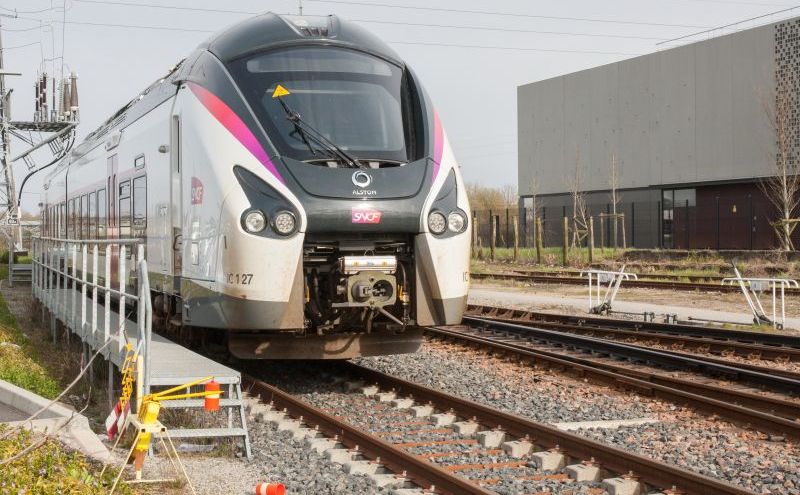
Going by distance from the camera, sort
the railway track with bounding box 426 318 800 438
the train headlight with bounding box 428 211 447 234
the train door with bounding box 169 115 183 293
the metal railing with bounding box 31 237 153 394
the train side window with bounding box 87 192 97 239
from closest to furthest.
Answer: the metal railing with bounding box 31 237 153 394 < the railway track with bounding box 426 318 800 438 < the train headlight with bounding box 428 211 447 234 < the train door with bounding box 169 115 183 293 < the train side window with bounding box 87 192 97 239

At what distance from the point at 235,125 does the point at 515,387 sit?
4.00 metres

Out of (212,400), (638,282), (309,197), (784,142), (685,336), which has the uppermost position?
(784,142)

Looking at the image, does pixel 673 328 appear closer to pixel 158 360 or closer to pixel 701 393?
pixel 701 393

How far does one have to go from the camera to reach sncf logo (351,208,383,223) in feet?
29.3

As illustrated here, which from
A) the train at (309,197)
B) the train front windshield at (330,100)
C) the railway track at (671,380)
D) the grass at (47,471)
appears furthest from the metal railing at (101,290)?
the railway track at (671,380)

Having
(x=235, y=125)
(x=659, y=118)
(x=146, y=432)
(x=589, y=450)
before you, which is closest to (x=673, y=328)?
(x=235, y=125)

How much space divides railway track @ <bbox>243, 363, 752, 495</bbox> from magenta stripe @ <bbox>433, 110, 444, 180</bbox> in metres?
2.15

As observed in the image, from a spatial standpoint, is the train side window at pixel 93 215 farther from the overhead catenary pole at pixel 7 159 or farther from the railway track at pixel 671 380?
the overhead catenary pole at pixel 7 159

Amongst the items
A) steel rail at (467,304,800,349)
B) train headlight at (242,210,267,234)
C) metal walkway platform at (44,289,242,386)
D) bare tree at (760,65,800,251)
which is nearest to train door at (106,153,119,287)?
metal walkway platform at (44,289,242,386)

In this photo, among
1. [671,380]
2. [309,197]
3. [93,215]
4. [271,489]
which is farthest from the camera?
[93,215]

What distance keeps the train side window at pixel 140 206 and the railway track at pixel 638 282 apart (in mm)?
15890

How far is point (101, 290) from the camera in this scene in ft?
45.1

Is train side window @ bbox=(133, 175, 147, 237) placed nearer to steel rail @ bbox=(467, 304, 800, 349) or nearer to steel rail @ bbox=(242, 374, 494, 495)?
steel rail @ bbox=(242, 374, 494, 495)

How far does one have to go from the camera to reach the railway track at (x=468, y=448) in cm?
633
